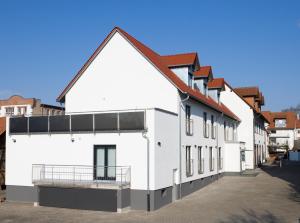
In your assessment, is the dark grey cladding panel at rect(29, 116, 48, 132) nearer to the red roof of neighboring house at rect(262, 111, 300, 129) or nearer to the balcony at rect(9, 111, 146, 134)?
the balcony at rect(9, 111, 146, 134)

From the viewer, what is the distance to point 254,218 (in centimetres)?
1565

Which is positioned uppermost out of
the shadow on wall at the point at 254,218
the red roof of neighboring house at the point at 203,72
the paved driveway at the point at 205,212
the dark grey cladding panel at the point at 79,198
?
the red roof of neighboring house at the point at 203,72

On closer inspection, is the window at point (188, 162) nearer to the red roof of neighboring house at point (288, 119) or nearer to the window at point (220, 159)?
the window at point (220, 159)

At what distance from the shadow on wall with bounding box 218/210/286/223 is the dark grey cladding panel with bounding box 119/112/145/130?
18.8 ft

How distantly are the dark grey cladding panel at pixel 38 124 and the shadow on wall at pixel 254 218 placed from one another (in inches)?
410

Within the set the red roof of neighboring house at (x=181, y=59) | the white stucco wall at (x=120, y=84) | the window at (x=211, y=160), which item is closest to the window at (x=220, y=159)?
the window at (x=211, y=160)

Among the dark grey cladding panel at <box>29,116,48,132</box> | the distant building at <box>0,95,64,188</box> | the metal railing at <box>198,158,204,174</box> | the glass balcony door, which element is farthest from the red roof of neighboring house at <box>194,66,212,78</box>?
the distant building at <box>0,95,64,188</box>

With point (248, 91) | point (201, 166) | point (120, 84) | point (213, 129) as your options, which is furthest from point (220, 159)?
point (248, 91)

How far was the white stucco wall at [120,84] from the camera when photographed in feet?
70.5

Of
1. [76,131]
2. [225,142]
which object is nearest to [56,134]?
[76,131]

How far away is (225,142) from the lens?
34.0 m

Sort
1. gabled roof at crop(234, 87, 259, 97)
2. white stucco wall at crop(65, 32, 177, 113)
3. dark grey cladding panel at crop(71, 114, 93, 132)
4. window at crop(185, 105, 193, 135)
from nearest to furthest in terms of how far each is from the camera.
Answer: dark grey cladding panel at crop(71, 114, 93, 132)
white stucco wall at crop(65, 32, 177, 113)
window at crop(185, 105, 193, 135)
gabled roof at crop(234, 87, 259, 97)

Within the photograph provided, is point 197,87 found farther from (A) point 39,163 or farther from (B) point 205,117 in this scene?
(A) point 39,163

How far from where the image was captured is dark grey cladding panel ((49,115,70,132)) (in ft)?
64.1
